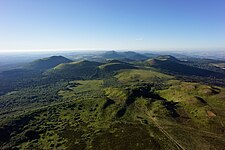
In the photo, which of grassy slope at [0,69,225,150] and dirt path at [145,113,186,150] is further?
grassy slope at [0,69,225,150]

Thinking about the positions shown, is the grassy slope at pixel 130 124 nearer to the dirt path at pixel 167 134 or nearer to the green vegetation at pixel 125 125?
the green vegetation at pixel 125 125

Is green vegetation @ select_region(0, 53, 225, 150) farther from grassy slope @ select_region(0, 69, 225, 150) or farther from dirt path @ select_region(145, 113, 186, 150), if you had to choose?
dirt path @ select_region(145, 113, 186, 150)

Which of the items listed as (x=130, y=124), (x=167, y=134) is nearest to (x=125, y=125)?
(x=130, y=124)

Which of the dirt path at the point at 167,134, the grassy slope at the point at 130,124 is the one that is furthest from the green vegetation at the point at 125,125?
the dirt path at the point at 167,134

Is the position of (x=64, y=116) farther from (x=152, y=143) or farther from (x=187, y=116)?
(x=187, y=116)

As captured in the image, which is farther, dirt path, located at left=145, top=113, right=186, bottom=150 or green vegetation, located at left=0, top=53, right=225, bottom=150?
green vegetation, located at left=0, top=53, right=225, bottom=150

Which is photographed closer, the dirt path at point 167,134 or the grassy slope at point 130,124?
the dirt path at point 167,134

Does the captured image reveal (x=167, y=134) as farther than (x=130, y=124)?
No

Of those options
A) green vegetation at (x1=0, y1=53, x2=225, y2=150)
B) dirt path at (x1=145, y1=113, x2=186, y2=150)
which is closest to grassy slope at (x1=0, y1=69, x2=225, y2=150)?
green vegetation at (x1=0, y1=53, x2=225, y2=150)

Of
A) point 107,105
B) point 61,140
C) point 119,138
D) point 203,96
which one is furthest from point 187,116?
point 61,140

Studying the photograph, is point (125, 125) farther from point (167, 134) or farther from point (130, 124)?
point (167, 134)

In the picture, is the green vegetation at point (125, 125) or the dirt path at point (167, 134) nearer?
the dirt path at point (167, 134)

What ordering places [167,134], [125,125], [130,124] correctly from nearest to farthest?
[167,134]
[125,125]
[130,124]
